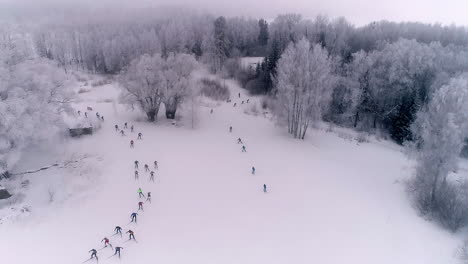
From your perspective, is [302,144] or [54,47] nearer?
[302,144]

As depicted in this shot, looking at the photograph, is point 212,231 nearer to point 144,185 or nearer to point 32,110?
point 144,185

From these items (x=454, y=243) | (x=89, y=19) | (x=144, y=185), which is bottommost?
(x=454, y=243)

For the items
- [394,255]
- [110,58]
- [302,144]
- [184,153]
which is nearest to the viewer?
[394,255]

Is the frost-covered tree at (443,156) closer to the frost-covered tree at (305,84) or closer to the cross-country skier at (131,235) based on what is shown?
the frost-covered tree at (305,84)

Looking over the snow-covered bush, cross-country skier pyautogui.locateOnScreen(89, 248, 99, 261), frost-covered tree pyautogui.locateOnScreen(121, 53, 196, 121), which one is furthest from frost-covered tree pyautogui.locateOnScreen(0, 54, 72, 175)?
the snow-covered bush

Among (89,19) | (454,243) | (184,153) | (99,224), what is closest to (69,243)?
(99,224)

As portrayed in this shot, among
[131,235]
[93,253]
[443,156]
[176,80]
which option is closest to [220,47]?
[176,80]

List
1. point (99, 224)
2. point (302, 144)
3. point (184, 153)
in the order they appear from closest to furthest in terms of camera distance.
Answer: point (99, 224) < point (184, 153) < point (302, 144)
